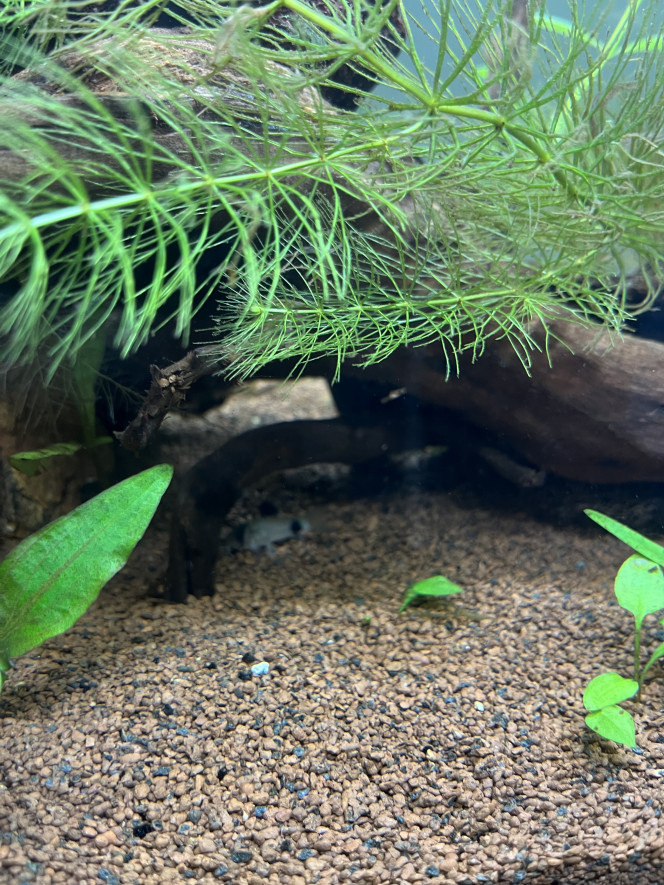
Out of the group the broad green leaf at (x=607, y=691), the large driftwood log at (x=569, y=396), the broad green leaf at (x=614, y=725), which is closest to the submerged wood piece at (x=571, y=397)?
the large driftwood log at (x=569, y=396)

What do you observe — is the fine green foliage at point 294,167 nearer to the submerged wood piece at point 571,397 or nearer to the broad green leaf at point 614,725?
the submerged wood piece at point 571,397

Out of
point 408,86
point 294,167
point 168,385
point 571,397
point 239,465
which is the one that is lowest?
point 239,465

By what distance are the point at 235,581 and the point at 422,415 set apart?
136cm

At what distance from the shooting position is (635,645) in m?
2.10

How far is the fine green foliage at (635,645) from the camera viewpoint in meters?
1.77


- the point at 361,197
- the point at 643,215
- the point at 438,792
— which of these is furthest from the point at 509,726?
the point at 643,215

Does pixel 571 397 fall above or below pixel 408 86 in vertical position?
below

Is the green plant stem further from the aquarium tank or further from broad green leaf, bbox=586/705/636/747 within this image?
broad green leaf, bbox=586/705/636/747

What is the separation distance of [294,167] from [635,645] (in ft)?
6.52

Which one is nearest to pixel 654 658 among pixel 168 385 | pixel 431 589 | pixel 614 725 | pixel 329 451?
pixel 614 725

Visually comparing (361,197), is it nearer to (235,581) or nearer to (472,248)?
(472,248)

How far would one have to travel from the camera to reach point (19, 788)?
5.18 ft

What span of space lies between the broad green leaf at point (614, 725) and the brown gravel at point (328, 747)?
10cm

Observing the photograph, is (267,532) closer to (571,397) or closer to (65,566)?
(65,566)
